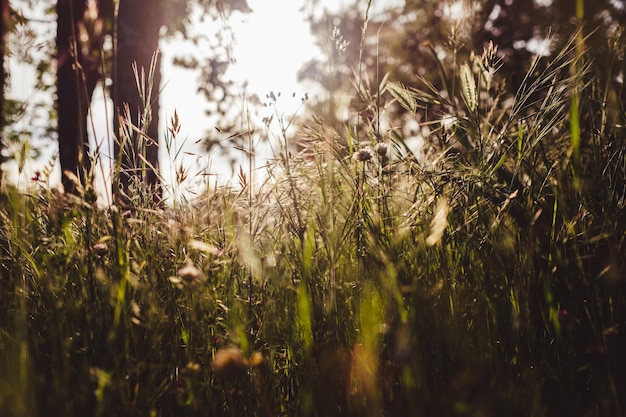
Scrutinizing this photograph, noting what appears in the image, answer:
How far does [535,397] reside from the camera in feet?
2.87

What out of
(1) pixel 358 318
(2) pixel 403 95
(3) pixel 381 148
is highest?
(2) pixel 403 95

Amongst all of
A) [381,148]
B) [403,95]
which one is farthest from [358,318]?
[403,95]

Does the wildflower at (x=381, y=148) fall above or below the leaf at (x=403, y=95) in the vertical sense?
below

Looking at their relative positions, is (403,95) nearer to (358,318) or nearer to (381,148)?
(381,148)

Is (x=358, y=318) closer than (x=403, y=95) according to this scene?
Yes

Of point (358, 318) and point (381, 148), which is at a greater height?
point (381, 148)

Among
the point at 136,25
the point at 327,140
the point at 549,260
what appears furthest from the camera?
the point at 136,25

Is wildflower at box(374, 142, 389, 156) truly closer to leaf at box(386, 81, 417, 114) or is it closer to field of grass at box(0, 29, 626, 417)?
field of grass at box(0, 29, 626, 417)

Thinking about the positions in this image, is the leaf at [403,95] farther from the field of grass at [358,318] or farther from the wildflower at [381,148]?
the wildflower at [381,148]

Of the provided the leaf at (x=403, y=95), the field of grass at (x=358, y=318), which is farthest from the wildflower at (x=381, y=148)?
the leaf at (x=403, y=95)

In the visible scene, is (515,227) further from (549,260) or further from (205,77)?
(205,77)

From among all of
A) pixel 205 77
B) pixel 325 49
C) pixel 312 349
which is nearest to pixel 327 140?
pixel 325 49

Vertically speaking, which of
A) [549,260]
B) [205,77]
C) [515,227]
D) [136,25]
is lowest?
[549,260]

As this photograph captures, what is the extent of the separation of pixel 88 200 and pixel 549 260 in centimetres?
104
